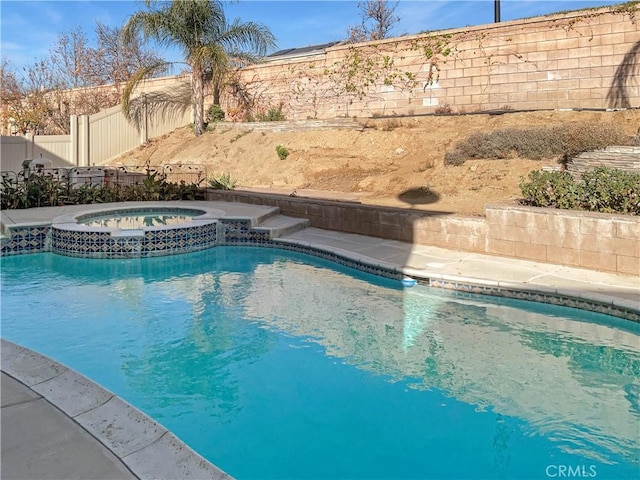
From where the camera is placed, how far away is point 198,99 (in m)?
17.7

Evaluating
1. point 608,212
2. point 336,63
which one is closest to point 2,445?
point 608,212

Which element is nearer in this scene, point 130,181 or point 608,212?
point 608,212

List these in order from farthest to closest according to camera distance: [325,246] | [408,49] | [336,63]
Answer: [336,63] < [408,49] < [325,246]

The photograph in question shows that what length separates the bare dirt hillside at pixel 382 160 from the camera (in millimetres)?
9359

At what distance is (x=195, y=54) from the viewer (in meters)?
17.0

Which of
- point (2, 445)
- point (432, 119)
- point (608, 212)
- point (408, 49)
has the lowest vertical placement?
point (2, 445)

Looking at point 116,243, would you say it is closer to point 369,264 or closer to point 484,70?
point 369,264

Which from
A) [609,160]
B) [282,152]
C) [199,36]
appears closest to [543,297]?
[609,160]

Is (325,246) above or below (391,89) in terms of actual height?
below

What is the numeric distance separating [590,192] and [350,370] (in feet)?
14.6

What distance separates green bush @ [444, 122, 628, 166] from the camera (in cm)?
893

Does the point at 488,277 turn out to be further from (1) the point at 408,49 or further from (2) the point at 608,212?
(1) the point at 408,49

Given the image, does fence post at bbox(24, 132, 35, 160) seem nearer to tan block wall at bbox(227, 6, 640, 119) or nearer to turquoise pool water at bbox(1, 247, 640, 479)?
tan block wall at bbox(227, 6, 640, 119)

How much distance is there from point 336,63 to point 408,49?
242cm
